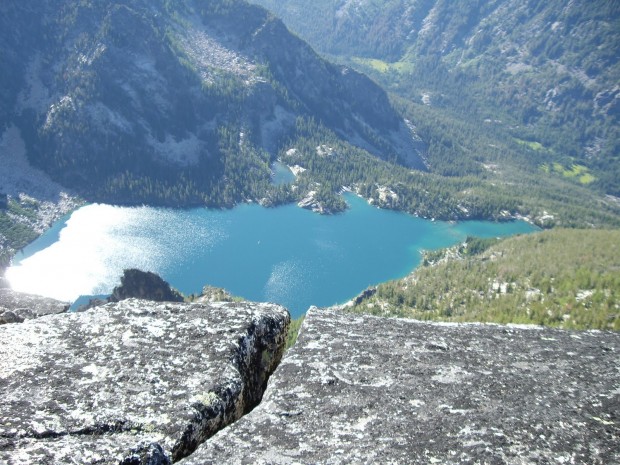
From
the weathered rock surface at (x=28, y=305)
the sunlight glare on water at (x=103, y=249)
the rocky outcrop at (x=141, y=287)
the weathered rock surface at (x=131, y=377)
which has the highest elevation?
the sunlight glare on water at (x=103, y=249)

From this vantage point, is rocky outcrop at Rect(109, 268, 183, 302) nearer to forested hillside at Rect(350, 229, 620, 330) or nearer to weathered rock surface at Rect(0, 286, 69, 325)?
forested hillside at Rect(350, 229, 620, 330)

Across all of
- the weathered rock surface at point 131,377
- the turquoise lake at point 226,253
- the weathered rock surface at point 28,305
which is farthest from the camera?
the turquoise lake at point 226,253

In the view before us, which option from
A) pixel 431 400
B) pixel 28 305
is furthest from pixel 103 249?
pixel 431 400

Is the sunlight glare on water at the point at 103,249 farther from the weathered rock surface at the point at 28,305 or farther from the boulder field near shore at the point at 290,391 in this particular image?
the boulder field near shore at the point at 290,391

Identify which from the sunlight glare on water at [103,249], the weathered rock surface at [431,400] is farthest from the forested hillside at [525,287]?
the weathered rock surface at [431,400]

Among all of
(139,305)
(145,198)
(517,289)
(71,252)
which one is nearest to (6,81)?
(145,198)

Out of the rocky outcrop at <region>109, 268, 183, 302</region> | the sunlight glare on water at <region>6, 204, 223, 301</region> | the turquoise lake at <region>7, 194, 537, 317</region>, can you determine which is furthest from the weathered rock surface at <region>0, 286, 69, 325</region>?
the turquoise lake at <region>7, 194, 537, 317</region>

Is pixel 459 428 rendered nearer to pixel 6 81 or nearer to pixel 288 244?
pixel 288 244
